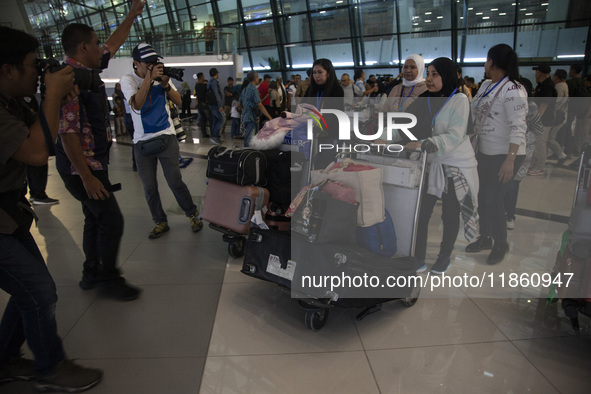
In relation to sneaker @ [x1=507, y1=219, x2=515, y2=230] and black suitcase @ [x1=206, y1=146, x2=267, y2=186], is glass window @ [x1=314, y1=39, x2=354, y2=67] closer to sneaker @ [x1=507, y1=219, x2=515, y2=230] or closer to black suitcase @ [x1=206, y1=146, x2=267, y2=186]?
sneaker @ [x1=507, y1=219, x2=515, y2=230]

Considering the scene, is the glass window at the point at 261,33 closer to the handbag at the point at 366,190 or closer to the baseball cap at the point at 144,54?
the baseball cap at the point at 144,54

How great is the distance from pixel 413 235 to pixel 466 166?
699mm

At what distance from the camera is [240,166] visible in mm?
2965

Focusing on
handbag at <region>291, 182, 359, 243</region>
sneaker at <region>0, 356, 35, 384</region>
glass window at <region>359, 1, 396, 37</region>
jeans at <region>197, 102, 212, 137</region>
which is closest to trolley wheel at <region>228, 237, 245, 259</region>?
handbag at <region>291, 182, 359, 243</region>

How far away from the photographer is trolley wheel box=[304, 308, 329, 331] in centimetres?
227

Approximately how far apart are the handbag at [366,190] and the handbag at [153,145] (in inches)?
66.6

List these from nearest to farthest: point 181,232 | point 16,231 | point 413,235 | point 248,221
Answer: point 16,231, point 413,235, point 248,221, point 181,232

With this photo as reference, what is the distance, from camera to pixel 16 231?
1672mm

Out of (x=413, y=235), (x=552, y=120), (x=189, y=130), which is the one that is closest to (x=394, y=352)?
(x=413, y=235)

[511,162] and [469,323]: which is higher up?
[511,162]

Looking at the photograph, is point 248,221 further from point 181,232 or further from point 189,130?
point 189,130

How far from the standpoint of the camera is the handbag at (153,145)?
11.0 ft

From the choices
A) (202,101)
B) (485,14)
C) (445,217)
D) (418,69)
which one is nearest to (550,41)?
(485,14)

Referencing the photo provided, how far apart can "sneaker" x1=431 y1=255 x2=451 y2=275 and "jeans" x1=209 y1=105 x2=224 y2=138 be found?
787cm
